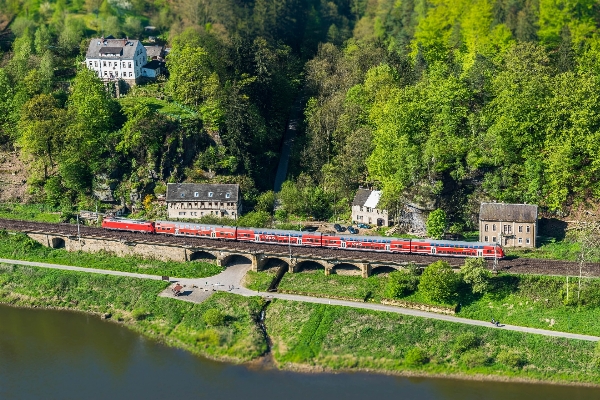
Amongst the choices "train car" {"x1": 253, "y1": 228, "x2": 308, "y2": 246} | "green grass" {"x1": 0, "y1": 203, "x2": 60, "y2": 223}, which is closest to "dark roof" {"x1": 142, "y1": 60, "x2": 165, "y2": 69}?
"green grass" {"x1": 0, "y1": 203, "x2": 60, "y2": 223}

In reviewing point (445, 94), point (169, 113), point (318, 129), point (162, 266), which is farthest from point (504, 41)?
point (162, 266)

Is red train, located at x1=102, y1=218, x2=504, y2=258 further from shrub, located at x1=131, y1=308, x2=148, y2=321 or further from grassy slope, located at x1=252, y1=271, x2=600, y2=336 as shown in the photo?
shrub, located at x1=131, y1=308, x2=148, y2=321

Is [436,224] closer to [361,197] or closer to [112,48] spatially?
[361,197]

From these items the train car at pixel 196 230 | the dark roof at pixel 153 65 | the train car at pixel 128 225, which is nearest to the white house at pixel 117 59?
the dark roof at pixel 153 65

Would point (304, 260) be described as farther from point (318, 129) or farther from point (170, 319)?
point (318, 129)

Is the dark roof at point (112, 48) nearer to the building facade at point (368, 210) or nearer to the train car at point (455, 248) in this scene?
the building facade at point (368, 210)
